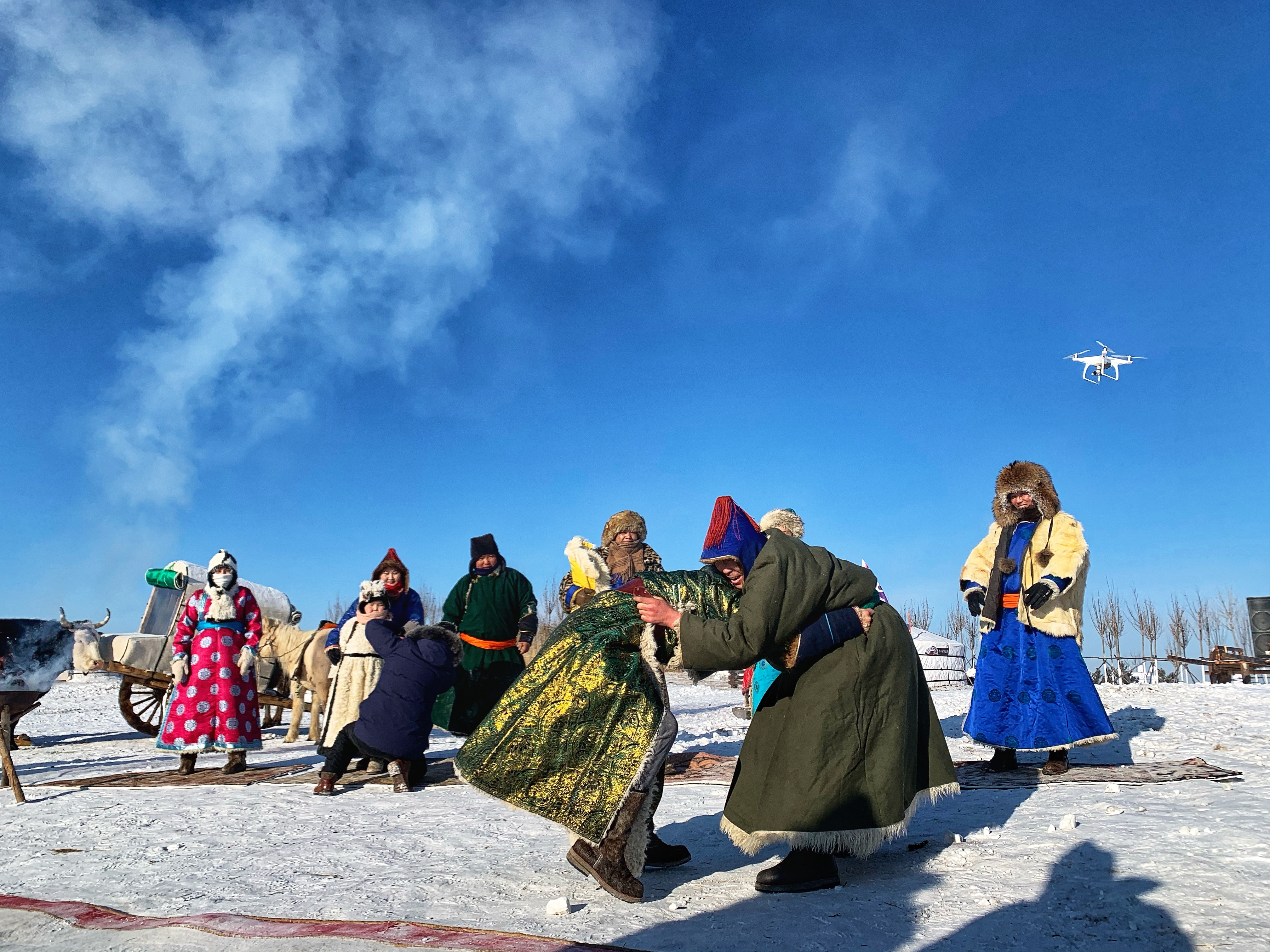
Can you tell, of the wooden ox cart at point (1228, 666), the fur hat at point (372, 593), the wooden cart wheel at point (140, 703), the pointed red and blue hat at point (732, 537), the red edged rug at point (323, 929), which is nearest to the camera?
the red edged rug at point (323, 929)

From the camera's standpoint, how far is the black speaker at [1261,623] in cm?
1569

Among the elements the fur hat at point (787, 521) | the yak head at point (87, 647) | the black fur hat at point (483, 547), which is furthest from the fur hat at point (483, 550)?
the yak head at point (87, 647)

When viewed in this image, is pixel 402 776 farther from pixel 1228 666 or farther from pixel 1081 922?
pixel 1228 666

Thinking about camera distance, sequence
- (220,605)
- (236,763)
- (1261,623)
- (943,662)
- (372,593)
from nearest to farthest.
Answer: (372,593) → (236,763) → (220,605) → (1261,623) → (943,662)

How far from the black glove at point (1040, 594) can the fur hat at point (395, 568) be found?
182 inches

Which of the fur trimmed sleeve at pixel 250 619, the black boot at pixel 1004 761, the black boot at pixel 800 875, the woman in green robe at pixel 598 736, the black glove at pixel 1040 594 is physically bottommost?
the black boot at pixel 800 875

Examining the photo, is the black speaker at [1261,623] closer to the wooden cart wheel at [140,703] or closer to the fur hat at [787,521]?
the fur hat at [787,521]

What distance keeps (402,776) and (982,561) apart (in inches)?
171

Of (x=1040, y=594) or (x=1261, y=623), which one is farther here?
(x=1261, y=623)

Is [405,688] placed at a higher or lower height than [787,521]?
lower

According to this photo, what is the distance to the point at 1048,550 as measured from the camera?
18.4ft

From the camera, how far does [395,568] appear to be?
6832mm

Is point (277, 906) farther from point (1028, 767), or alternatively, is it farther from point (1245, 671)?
point (1245, 671)

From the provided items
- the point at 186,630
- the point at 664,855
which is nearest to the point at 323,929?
the point at 664,855
